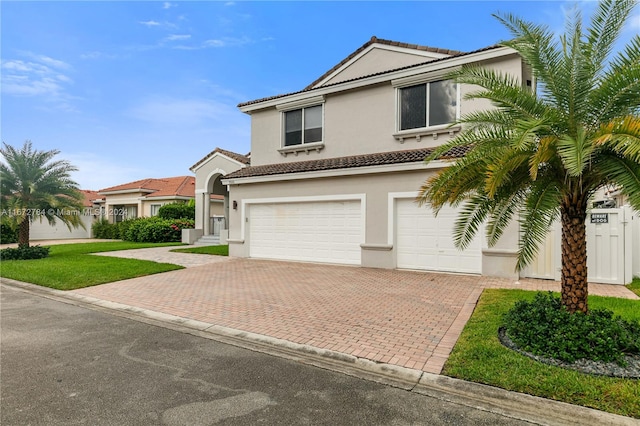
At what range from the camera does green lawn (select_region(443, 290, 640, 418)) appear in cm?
342

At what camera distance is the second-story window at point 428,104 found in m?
11.9

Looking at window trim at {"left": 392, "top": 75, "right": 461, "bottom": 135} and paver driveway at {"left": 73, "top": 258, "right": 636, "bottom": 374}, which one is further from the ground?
window trim at {"left": 392, "top": 75, "right": 461, "bottom": 135}

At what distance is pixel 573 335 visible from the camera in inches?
168

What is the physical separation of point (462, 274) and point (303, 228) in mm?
6078

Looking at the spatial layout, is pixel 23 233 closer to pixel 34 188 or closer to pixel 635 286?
pixel 34 188

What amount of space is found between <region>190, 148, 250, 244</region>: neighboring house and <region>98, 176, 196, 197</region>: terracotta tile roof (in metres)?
6.51

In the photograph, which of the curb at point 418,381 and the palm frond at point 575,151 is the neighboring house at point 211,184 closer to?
the curb at point 418,381

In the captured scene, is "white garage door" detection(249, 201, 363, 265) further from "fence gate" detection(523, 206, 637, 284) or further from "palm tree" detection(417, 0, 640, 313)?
"palm tree" detection(417, 0, 640, 313)

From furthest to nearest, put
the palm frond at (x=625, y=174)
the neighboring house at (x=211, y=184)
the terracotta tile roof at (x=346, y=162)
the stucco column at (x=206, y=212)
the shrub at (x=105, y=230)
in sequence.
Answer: the shrub at (x=105, y=230)
the stucco column at (x=206, y=212)
the neighboring house at (x=211, y=184)
the terracotta tile roof at (x=346, y=162)
the palm frond at (x=625, y=174)

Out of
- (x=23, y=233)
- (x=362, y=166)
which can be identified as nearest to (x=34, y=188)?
(x=23, y=233)

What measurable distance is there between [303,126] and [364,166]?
4412mm

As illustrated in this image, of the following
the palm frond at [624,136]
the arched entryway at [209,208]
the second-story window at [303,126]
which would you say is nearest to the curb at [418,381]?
the palm frond at [624,136]

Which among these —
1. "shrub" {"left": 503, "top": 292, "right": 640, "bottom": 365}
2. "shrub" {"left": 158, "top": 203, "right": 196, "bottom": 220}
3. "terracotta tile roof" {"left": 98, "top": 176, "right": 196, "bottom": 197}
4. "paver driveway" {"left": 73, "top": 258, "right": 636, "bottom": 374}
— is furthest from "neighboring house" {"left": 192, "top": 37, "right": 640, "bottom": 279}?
"terracotta tile roof" {"left": 98, "top": 176, "right": 196, "bottom": 197}

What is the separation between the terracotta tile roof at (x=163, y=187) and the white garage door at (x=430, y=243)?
889 inches
